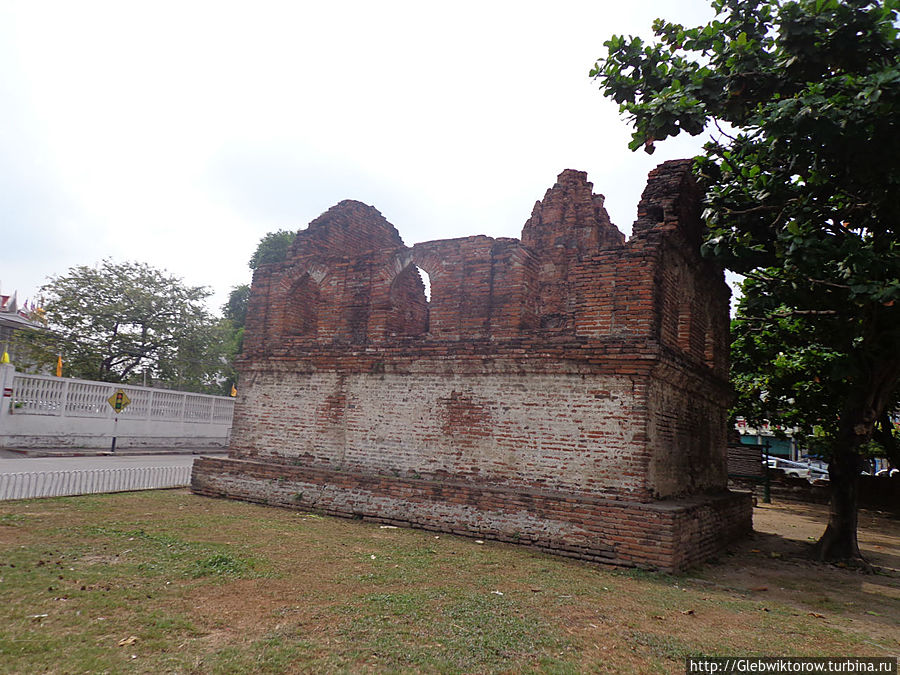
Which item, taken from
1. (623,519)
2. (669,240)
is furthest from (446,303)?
(623,519)

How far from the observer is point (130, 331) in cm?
2719

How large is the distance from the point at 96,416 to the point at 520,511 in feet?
59.0

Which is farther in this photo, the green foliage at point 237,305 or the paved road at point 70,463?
the green foliage at point 237,305

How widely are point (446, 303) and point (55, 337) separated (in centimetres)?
2343

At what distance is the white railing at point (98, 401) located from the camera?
58.3ft

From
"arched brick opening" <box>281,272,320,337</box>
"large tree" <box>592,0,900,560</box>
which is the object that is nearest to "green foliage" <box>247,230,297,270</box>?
"arched brick opening" <box>281,272,320,337</box>

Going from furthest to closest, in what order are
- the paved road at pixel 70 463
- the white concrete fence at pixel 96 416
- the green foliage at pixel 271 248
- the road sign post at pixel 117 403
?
the green foliage at pixel 271 248 < the road sign post at pixel 117 403 < the white concrete fence at pixel 96 416 < the paved road at pixel 70 463

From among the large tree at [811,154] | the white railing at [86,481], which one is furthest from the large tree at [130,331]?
the large tree at [811,154]

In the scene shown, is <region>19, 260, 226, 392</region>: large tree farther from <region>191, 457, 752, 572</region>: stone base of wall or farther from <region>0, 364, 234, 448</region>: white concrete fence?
<region>191, 457, 752, 572</region>: stone base of wall

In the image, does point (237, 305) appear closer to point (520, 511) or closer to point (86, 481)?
point (86, 481)

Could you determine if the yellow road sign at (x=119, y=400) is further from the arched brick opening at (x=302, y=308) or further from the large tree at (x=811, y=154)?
the large tree at (x=811, y=154)

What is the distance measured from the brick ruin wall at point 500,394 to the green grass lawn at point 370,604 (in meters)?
0.70

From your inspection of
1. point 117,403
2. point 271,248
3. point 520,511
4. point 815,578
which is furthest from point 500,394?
point 271,248

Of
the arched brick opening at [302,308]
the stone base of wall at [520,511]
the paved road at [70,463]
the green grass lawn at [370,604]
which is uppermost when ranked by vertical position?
the arched brick opening at [302,308]
